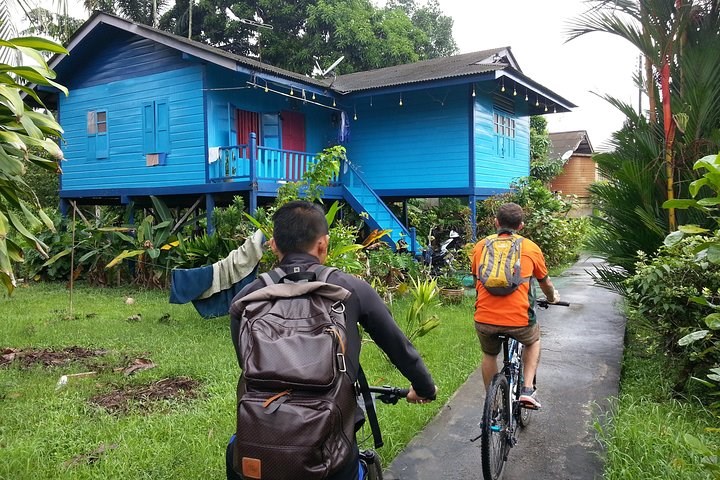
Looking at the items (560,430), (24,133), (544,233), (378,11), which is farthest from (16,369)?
(378,11)

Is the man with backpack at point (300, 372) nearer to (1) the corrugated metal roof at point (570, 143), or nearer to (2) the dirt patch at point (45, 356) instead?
(2) the dirt patch at point (45, 356)

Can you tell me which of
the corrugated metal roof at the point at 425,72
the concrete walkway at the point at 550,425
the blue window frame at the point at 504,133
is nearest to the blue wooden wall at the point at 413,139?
the corrugated metal roof at the point at 425,72

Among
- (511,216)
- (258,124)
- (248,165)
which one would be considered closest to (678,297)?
(511,216)

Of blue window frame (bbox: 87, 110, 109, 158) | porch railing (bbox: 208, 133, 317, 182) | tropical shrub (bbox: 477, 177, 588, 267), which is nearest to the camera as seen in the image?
Result: porch railing (bbox: 208, 133, 317, 182)

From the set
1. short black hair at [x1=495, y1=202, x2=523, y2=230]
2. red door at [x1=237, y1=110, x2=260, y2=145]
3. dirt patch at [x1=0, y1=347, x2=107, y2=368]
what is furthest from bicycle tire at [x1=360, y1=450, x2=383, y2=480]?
red door at [x1=237, y1=110, x2=260, y2=145]

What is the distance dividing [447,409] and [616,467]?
54.8 inches

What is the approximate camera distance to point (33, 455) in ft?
11.5

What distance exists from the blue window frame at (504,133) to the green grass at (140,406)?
6438mm

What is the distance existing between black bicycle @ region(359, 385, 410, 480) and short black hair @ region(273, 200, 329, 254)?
57 cm

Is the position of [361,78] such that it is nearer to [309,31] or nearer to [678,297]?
[309,31]

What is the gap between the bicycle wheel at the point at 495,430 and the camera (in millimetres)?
2945

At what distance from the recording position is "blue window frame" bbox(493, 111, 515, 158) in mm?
13665

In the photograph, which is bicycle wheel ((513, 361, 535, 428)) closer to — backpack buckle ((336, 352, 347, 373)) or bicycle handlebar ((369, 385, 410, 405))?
bicycle handlebar ((369, 385, 410, 405))

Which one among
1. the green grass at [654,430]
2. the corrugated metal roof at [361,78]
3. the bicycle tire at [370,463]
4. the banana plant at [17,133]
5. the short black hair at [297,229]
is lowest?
the green grass at [654,430]
